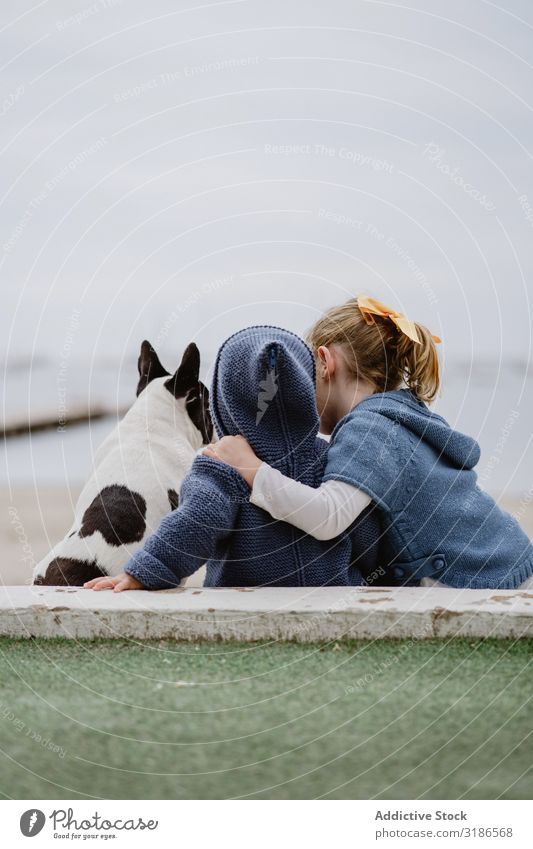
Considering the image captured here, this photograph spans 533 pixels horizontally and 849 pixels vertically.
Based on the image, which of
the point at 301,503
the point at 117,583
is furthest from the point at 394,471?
the point at 117,583

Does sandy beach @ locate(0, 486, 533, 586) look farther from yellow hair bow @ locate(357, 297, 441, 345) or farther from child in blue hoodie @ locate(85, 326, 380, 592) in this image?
yellow hair bow @ locate(357, 297, 441, 345)

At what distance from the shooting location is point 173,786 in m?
1.78

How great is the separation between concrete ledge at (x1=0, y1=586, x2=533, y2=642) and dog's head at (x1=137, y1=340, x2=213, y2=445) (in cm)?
97

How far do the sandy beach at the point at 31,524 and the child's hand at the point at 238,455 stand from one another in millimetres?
2173

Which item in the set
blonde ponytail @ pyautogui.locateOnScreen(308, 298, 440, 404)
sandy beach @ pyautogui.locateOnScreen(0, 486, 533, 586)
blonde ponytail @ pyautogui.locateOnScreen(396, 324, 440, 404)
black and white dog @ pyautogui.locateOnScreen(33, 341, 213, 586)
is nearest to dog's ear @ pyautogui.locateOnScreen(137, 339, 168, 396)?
black and white dog @ pyautogui.locateOnScreen(33, 341, 213, 586)

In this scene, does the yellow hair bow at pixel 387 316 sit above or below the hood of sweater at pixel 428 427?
above

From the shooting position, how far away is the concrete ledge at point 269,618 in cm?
264

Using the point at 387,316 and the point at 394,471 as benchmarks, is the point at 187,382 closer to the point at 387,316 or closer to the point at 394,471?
the point at 387,316

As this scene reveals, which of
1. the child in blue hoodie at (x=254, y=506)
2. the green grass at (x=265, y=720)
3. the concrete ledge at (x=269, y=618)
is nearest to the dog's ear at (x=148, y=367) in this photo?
the child in blue hoodie at (x=254, y=506)

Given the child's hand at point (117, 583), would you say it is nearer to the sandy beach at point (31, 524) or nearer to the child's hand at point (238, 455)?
the child's hand at point (238, 455)

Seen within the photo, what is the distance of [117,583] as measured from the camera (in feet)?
9.44

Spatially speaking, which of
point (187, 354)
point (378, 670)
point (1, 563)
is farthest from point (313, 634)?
A: point (1, 563)
